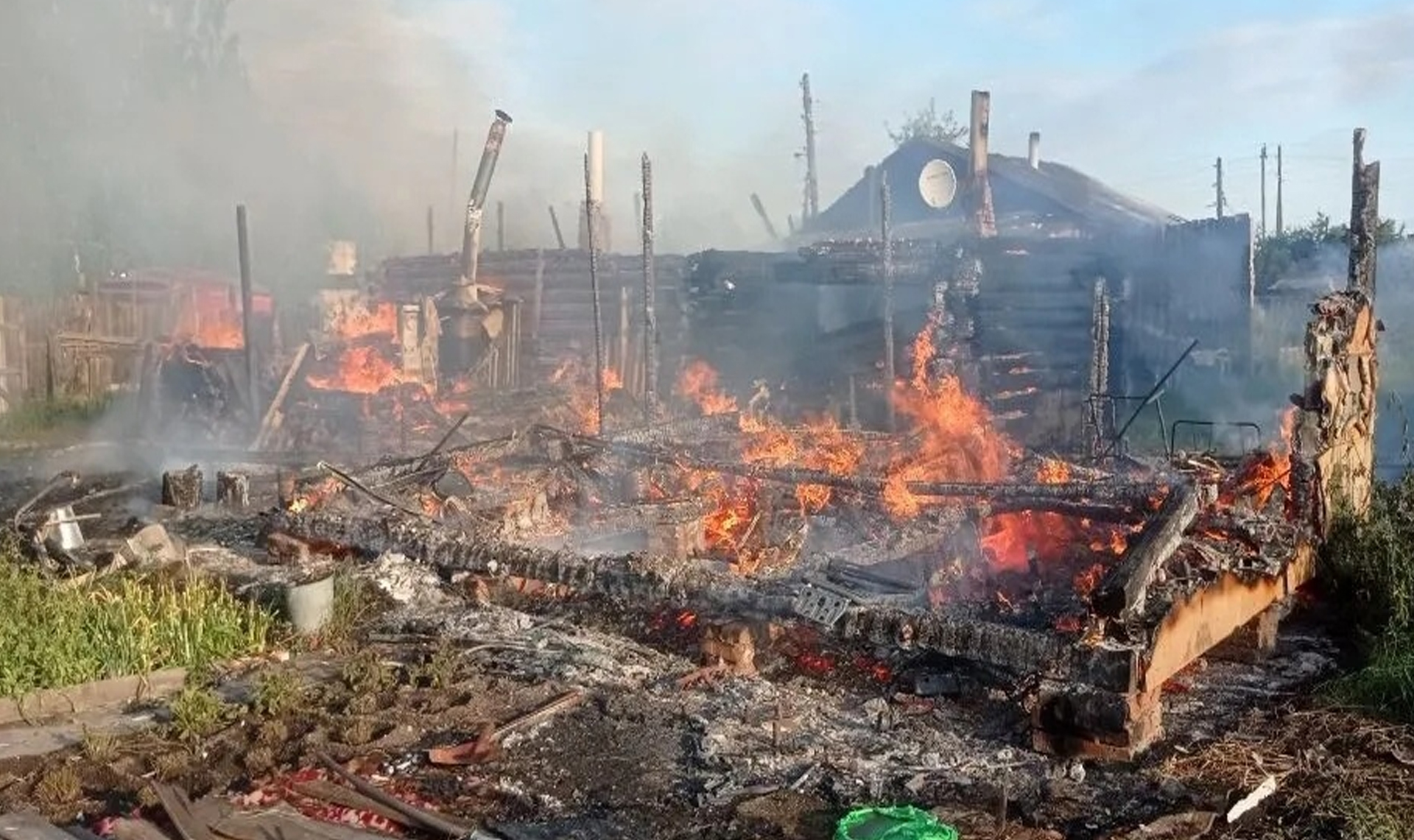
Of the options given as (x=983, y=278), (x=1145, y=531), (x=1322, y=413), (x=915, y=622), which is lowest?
(x=915, y=622)

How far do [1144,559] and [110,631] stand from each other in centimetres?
690

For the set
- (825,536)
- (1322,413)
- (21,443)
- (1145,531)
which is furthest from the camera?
(21,443)

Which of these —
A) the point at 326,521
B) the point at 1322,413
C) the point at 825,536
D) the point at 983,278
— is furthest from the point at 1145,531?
the point at 983,278

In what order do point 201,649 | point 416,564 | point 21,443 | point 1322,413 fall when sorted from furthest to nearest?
point 21,443, point 416,564, point 1322,413, point 201,649

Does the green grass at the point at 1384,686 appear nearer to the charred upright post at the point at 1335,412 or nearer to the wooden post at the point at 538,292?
the charred upright post at the point at 1335,412

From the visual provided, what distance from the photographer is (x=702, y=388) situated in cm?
2280

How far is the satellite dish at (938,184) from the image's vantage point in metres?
25.9

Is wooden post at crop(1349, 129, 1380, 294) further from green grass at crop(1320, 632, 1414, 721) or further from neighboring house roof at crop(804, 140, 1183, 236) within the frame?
neighboring house roof at crop(804, 140, 1183, 236)

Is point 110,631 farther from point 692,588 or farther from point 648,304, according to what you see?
point 648,304

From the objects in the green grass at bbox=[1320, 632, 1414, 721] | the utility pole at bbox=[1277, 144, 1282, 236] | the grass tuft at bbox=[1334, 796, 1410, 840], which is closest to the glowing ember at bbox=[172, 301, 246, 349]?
the green grass at bbox=[1320, 632, 1414, 721]

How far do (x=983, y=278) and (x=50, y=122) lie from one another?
923 inches

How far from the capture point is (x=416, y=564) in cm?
1006

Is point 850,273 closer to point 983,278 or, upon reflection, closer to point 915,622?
point 983,278

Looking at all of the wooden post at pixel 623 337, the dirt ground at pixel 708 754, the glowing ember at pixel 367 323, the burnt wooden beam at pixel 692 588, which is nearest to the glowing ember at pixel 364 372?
the glowing ember at pixel 367 323
